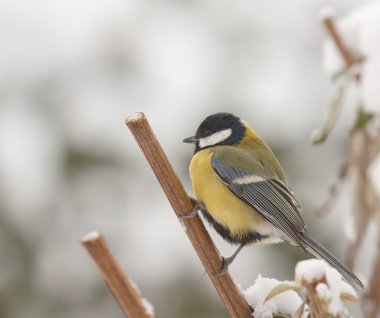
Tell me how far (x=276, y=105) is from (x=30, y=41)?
170 cm

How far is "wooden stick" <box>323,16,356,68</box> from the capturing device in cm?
160

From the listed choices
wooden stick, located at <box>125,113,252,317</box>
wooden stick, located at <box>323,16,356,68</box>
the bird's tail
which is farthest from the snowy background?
wooden stick, located at <box>125,113,252,317</box>

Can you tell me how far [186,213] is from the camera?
3.57 ft

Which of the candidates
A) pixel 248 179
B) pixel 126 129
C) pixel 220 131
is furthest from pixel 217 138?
pixel 126 129

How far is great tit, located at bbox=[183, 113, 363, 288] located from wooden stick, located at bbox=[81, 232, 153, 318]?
2.82ft

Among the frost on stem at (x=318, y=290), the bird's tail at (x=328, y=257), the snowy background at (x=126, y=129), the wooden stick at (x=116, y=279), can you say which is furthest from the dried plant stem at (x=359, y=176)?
the snowy background at (x=126, y=129)

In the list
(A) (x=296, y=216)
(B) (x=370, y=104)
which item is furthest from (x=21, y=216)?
(B) (x=370, y=104)

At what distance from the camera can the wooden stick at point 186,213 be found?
993mm

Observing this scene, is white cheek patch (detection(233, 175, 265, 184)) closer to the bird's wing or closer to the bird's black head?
the bird's wing

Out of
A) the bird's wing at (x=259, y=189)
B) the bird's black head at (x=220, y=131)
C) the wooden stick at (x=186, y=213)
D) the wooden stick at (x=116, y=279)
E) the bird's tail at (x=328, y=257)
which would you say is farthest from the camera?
the bird's black head at (x=220, y=131)

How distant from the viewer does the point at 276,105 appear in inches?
171

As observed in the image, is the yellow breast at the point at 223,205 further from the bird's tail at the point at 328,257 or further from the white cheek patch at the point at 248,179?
the bird's tail at the point at 328,257

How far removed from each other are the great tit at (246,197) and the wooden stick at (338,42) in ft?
1.12

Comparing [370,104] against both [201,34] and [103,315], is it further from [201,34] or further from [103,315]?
[201,34]
